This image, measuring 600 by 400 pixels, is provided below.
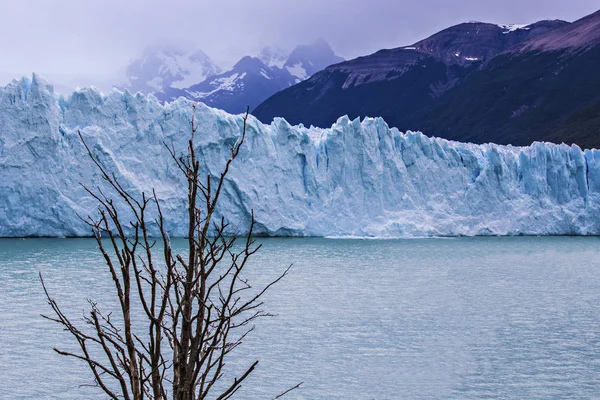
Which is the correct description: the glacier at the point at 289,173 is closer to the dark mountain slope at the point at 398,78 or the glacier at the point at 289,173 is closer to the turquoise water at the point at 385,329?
the turquoise water at the point at 385,329

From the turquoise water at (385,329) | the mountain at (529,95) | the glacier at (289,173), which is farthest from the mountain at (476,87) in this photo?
the turquoise water at (385,329)

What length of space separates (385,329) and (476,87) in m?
82.1

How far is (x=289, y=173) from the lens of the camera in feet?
87.6

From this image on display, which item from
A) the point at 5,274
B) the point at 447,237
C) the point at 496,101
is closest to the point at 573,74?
the point at 496,101

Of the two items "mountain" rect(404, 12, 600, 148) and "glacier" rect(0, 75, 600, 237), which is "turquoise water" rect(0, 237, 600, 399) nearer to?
"glacier" rect(0, 75, 600, 237)

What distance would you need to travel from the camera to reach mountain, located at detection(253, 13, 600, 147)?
72562mm

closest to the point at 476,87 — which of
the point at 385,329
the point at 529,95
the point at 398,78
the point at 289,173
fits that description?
the point at 529,95

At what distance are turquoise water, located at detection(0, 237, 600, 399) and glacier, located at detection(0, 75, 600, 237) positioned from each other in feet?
13.1

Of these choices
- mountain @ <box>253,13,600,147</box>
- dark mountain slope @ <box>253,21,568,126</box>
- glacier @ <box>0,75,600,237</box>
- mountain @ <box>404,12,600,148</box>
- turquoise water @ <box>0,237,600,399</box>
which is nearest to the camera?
turquoise water @ <box>0,237,600,399</box>

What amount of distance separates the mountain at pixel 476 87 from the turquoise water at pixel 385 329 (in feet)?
135

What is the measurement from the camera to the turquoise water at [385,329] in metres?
7.47

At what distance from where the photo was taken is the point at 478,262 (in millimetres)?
21250

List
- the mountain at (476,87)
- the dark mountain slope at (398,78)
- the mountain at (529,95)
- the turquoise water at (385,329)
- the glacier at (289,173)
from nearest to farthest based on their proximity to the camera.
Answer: the turquoise water at (385,329), the glacier at (289,173), the mountain at (529,95), the mountain at (476,87), the dark mountain slope at (398,78)

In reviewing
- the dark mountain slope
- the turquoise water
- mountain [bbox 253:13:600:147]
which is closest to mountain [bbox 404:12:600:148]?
mountain [bbox 253:13:600:147]
